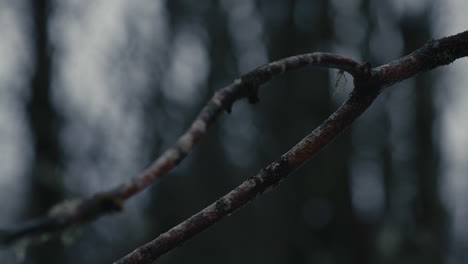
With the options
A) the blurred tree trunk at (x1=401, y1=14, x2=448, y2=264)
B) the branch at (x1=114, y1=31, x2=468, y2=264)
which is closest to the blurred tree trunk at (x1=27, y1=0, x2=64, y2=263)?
the blurred tree trunk at (x1=401, y1=14, x2=448, y2=264)

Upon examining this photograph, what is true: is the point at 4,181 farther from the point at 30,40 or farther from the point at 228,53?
the point at 228,53

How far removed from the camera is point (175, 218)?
966 centimetres

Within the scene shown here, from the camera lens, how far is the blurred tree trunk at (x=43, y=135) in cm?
655

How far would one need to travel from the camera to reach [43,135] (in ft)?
22.7

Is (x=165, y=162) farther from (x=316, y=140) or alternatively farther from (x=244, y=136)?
(x=244, y=136)

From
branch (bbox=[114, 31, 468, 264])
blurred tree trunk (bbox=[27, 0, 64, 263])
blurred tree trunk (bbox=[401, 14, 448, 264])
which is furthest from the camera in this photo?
blurred tree trunk (bbox=[401, 14, 448, 264])

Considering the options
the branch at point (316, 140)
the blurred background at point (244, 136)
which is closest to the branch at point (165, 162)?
the branch at point (316, 140)

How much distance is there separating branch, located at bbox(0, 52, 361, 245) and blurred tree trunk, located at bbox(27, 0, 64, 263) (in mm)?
5717

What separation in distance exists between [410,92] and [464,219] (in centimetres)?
691

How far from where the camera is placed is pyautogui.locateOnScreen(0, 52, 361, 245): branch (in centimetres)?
54

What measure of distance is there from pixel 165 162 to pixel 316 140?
264 mm

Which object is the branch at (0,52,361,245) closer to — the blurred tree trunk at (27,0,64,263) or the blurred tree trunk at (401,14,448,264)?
the blurred tree trunk at (27,0,64,263)

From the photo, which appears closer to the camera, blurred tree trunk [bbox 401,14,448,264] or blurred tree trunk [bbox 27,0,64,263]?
blurred tree trunk [bbox 27,0,64,263]

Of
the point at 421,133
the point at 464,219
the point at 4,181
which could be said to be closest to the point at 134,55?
the point at 4,181
